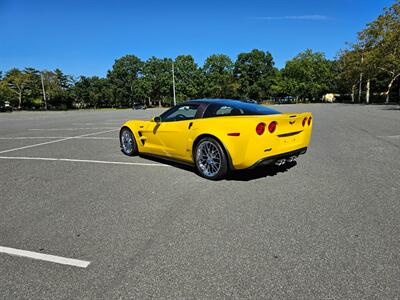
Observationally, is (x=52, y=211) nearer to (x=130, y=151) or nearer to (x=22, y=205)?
(x=22, y=205)

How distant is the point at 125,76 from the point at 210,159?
76.7m

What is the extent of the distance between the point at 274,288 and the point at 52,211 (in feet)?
9.52

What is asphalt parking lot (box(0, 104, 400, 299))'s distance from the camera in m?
2.06

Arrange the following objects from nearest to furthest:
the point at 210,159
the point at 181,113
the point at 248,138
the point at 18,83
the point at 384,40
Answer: the point at 248,138
the point at 210,159
the point at 181,113
the point at 384,40
the point at 18,83

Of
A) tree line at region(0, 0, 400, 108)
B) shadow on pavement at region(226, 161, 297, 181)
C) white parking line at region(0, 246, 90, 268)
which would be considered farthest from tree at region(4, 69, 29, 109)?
white parking line at region(0, 246, 90, 268)

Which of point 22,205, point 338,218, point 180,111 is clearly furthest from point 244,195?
point 22,205

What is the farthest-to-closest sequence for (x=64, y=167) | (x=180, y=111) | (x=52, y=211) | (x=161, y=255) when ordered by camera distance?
1. (x=64, y=167)
2. (x=180, y=111)
3. (x=52, y=211)
4. (x=161, y=255)

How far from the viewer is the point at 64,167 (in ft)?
18.8

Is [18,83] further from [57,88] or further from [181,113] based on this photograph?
[181,113]

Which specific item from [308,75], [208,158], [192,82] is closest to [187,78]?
[192,82]

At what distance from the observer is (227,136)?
165 inches

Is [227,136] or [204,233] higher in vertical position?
[227,136]

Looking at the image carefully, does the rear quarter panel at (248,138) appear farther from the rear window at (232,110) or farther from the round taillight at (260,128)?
the rear window at (232,110)

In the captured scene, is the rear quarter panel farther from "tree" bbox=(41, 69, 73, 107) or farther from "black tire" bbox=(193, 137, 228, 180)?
"tree" bbox=(41, 69, 73, 107)
